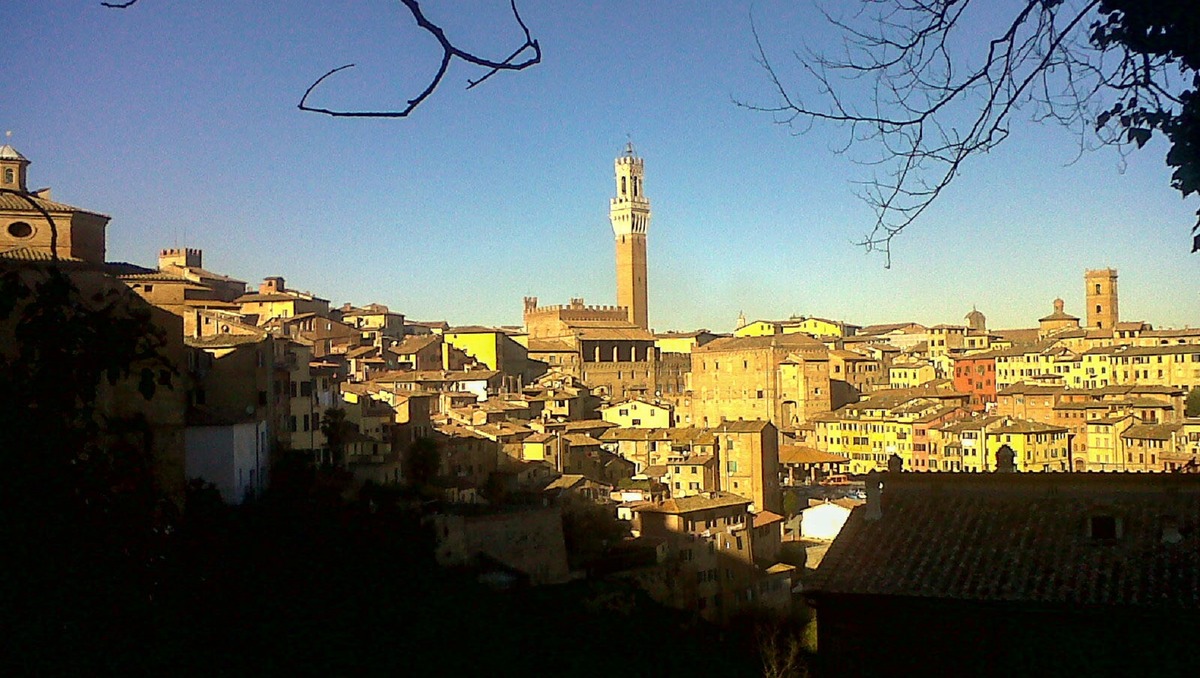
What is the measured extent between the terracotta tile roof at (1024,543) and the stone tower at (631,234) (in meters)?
54.5

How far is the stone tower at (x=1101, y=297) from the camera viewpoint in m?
54.6

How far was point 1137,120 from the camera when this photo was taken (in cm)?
224

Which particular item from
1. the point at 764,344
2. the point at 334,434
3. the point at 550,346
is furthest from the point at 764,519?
the point at 550,346

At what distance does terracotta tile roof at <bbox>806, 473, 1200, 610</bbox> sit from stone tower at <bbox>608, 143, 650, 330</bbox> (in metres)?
54.5

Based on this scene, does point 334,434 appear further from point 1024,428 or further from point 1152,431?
point 1152,431

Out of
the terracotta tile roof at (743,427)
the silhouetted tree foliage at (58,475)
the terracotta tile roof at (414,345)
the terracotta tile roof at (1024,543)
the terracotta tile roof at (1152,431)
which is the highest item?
the terracotta tile roof at (414,345)

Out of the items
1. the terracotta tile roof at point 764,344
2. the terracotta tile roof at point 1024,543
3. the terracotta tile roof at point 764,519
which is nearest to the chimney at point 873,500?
the terracotta tile roof at point 1024,543

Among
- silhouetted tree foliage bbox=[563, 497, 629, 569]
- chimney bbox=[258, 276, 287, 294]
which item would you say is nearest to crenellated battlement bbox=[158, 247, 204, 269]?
chimney bbox=[258, 276, 287, 294]

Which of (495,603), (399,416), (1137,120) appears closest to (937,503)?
(1137,120)

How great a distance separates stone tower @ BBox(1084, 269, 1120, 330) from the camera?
54.6 meters

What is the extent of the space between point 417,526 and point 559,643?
2973 mm

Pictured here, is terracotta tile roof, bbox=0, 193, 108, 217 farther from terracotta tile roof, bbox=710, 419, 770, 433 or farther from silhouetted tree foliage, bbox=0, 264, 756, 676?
terracotta tile roof, bbox=710, 419, 770, 433

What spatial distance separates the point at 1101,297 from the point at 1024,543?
54.0 meters

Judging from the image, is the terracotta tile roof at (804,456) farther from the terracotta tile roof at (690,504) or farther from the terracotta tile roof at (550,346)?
the terracotta tile roof at (550,346)
